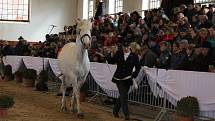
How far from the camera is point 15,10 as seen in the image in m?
35.9

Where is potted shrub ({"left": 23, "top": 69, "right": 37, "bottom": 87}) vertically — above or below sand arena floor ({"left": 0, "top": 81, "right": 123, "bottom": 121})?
above

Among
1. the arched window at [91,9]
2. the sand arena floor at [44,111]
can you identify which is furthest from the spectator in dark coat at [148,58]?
the arched window at [91,9]

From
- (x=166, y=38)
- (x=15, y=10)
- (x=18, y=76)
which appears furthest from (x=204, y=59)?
(x=15, y=10)

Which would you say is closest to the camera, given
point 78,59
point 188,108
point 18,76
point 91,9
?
point 188,108

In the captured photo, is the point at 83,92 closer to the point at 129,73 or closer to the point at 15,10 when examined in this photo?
the point at 129,73

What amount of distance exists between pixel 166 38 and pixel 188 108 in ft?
15.6

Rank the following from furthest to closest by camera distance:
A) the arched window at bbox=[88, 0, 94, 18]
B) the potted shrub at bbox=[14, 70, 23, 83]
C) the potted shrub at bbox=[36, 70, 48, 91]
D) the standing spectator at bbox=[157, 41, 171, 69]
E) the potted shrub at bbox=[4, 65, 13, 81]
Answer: the arched window at bbox=[88, 0, 94, 18]
the potted shrub at bbox=[4, 65, 13, 81]
the potted shrub at bbox=[14, 70, 23, 83]
the potted shrub at bbox=[36, 70, 48, 91]
the standing spectator at bbox=[157, 41, 171, 69]

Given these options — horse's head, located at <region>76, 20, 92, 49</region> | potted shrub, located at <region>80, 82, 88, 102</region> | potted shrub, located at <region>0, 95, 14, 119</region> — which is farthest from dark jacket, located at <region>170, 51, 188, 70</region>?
potted shrub, located at <region>0, 95, 14, 119</region>

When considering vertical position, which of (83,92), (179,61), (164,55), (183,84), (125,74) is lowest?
(83,92)

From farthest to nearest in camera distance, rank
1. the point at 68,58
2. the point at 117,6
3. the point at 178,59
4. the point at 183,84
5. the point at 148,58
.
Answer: the point at 117,6 → the point at 148,58 → the point at 68,58 → the point at 178,59 → the point at 183,84

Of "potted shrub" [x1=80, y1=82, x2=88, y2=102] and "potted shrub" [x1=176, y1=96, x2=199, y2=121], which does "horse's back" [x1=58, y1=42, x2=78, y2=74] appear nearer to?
"potted shrub" [x1=80, y1=82, x2=88, y2=102]

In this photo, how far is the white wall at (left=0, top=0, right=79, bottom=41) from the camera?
35.1 m

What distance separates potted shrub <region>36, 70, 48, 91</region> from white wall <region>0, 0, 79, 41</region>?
18182 mm

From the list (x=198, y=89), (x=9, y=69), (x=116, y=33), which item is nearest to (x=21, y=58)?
(x=9, y=69)
